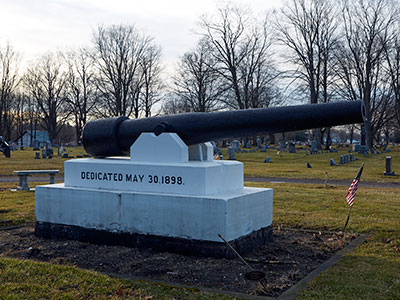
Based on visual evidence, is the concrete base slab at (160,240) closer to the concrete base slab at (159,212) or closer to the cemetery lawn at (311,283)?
the concrete base slab at (159,212)

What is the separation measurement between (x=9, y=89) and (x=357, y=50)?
41030mm

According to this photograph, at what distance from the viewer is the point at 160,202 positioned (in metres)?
6.54

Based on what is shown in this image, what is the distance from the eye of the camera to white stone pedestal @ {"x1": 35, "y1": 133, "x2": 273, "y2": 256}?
624cm

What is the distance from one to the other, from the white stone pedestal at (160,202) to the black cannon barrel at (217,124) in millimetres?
235

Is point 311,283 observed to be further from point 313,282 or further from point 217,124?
point 217,124

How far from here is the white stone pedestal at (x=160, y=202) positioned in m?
6.24

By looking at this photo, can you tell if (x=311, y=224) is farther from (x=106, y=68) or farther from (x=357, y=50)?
(x=106, y=68)

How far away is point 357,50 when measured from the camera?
142 ft

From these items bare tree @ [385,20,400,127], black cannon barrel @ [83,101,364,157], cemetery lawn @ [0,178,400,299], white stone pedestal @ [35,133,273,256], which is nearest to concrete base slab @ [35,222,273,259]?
white stone pedestal @ [35,133,273,256]

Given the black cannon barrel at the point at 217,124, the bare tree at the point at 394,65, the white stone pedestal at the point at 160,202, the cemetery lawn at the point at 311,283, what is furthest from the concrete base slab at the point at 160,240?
the bare tree at the point at 394,65

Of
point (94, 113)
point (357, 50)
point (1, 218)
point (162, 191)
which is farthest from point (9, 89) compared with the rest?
point (162, 191)

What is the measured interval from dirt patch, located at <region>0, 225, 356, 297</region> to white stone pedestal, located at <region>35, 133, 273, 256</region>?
0.71 ft

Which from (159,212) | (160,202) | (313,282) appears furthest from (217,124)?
(313,282)

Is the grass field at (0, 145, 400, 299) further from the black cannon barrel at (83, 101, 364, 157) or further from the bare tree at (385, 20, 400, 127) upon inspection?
the bare tree at (385, 20, 400, 127)
